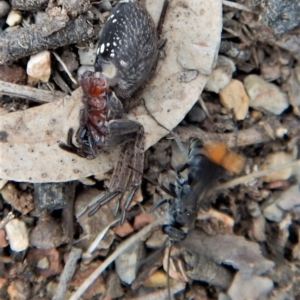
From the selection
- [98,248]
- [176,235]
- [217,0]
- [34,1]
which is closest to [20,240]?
[98,248]

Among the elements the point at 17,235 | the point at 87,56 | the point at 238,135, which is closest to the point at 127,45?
the point at 87,56

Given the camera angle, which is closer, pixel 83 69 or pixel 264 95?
pixel 83 69

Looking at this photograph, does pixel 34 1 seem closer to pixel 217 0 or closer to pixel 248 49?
pixel 217 0

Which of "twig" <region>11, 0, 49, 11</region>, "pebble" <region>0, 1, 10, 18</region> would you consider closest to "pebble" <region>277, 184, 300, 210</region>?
"twig" <region>11, 0, 49, 11</region>

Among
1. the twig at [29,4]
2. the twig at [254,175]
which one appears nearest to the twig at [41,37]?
the twig at [29,4]

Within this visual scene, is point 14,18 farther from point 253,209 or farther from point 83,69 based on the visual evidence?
point 253,209

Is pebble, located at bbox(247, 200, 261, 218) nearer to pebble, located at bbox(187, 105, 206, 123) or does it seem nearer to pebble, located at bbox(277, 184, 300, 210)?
pebble, located at bbox(277, 184, 300, 210)
